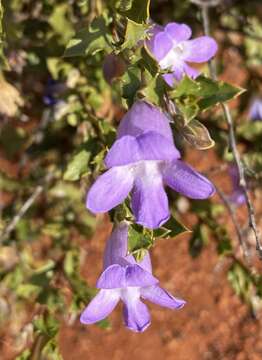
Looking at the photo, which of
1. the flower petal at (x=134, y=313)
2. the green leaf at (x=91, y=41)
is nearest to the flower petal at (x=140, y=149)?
the flower petal at (x=134, y=313)

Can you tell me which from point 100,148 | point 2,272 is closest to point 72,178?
point 100,148

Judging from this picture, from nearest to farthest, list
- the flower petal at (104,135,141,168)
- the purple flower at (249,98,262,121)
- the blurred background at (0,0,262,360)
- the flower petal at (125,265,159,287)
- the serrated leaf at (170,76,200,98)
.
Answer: the flower petal at (104,135,141,168), the flower petal at (125,265,159,287), the serrated leaf at (170,76,200,98), the blurred background at (0,0,262,360), the purple flower at (249,98,262,121)

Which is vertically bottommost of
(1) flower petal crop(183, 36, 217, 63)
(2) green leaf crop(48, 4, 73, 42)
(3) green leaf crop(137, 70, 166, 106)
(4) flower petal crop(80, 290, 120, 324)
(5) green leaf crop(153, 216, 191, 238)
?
(4) flower petal crop(80, 290, 120, 324)

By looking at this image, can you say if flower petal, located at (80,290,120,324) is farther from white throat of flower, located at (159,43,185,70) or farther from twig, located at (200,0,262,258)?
white throat of flower, located at (159,43,185,70)

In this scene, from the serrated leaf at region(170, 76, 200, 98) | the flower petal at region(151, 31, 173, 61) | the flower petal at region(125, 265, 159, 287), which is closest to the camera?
the flower petal at region(125, 265, 159, 287)

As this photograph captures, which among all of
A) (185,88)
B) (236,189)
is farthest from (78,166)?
(236,189)

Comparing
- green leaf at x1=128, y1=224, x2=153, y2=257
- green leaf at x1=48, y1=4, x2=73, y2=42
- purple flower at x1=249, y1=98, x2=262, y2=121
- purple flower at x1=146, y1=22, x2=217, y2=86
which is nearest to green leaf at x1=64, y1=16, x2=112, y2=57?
purple flower at x1=146, y1=22, x2=217, y2=86

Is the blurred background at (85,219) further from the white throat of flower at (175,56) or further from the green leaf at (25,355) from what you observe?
the white throat of flower at (175,56)

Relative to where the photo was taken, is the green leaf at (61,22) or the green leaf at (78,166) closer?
the green leaf at (78,166)
